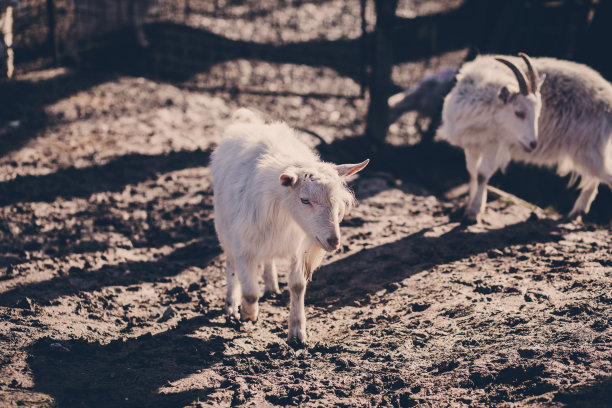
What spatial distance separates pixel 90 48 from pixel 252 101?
312cm

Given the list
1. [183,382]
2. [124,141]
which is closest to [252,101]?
[124,141]

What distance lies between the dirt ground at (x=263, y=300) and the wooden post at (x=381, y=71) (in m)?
0.41

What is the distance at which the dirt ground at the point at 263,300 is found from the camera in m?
3.80

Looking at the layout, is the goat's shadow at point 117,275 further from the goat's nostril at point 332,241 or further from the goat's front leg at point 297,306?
the goat's nostril at point 332,241

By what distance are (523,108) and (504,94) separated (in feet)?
0.82

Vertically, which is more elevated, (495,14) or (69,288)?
(495,14)

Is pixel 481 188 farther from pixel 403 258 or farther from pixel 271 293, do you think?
pixel 271 293

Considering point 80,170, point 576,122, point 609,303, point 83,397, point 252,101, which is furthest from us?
point 252,101

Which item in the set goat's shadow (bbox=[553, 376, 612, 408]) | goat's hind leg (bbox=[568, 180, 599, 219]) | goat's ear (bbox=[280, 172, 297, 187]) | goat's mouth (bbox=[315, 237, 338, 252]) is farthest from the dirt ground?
goat's ear (bbox=[280, 172, 297, 187])

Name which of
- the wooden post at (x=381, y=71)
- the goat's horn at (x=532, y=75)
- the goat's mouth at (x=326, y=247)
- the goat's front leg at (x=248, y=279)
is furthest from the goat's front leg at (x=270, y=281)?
the wooden post at (x=381, y=71)

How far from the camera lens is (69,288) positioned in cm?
515

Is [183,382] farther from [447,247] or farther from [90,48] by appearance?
[90,48]

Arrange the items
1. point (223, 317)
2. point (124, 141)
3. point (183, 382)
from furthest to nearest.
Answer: point (124, 141) → point (223, 317) → point (183, 382)

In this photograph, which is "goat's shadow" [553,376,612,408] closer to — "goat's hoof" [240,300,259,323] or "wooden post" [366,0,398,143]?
"goat's hoof" [240,300,259,323]
